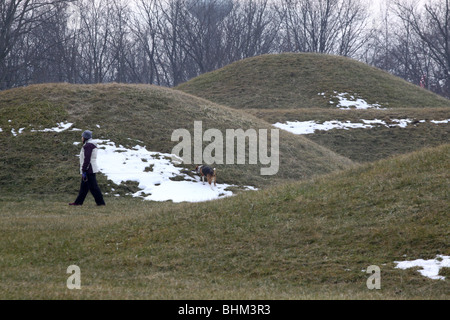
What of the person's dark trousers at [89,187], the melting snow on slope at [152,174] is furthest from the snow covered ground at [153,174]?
the person's dark trousers at [89,187]

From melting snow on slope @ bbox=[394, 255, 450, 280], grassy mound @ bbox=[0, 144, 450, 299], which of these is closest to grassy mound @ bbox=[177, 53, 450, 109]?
grassy mound @ bbox=[0, 144, 450, 299]

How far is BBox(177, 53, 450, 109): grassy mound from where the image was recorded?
41.2m

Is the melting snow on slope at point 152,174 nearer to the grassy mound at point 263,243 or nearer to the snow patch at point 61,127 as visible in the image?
the snow patch at point 61,127

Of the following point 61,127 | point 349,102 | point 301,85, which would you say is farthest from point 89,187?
point 301,85

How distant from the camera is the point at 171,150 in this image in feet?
69.3

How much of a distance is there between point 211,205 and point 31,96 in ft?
53.1

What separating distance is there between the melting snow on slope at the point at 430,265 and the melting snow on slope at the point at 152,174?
970 centimetres

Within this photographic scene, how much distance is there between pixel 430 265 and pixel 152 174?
501 inches

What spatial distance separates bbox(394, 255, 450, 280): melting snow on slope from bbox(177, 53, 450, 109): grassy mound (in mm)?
31983

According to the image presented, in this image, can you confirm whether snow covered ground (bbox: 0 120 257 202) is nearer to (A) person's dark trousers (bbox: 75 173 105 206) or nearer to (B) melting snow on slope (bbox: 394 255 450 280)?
(A) person's dark trousers (bbox: 75 173 105 206)

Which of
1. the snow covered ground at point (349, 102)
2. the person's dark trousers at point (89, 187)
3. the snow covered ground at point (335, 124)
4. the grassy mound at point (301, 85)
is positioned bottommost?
the person's dark trousers at point (89, 187)

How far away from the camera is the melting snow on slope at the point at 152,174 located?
17688 mm

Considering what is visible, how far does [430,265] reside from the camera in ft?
24.7
